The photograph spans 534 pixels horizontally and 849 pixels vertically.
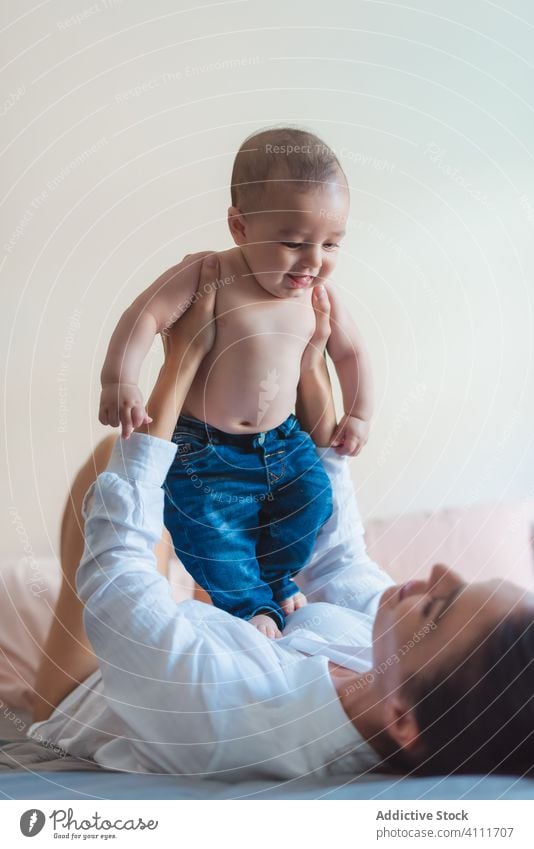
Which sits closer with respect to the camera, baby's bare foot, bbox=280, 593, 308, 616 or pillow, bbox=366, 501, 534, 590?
baby's bare foot, bbox=280, 593, 308, 616

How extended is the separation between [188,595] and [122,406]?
1.19ft

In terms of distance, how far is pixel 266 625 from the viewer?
0.63 metres

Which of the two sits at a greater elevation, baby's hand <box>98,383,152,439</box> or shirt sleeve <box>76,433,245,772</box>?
baby's hand <box>98,383,152,439</box>

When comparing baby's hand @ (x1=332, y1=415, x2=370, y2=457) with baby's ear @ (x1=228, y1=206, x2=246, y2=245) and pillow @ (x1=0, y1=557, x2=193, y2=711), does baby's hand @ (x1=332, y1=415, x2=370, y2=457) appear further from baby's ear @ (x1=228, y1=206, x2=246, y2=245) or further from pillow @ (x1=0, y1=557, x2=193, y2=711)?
pillow @ (x1=0, y1=557, x2=193, y2=711)

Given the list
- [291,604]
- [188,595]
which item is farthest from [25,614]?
[291,604]

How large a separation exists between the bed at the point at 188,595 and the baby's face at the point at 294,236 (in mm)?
334

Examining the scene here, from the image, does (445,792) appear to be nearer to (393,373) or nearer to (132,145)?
(393,373)

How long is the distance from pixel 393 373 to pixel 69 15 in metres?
0.41

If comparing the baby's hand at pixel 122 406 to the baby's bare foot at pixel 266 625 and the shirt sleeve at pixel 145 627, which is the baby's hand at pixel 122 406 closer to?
the shirt sleeve at pixel 145 627

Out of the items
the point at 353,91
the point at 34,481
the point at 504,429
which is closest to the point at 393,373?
the point at 504,429

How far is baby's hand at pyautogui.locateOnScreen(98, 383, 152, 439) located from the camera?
0.58 m

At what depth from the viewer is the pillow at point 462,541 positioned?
0.91 meters

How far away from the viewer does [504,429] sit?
0.82m

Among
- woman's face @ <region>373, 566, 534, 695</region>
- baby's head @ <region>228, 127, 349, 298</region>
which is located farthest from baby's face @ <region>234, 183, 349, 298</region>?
woman's face @ <region>373, 566, 534, 695</region>
